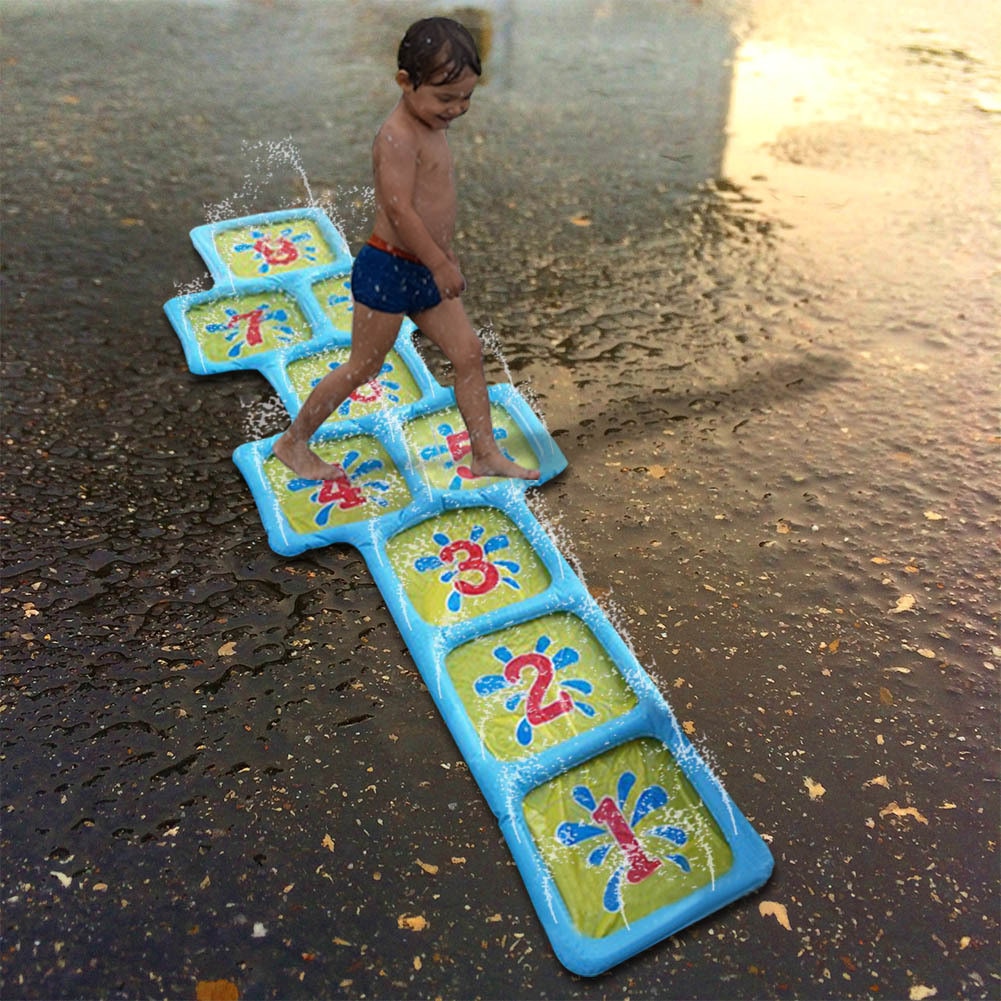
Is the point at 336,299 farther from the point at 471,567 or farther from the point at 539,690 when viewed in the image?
the point at 539,690

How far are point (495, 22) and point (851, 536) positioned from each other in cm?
439

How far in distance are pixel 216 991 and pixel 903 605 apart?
1720 mm

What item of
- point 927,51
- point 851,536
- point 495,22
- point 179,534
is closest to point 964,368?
point 851,536

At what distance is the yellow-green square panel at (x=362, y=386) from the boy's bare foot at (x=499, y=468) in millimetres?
440

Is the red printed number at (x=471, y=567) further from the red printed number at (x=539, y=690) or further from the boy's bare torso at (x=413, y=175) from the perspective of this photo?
the boy's bare torso at (x=413, y=175)

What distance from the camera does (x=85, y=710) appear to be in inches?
81.0

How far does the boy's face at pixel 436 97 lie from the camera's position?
1983 mm

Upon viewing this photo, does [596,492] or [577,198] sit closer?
[596,492]

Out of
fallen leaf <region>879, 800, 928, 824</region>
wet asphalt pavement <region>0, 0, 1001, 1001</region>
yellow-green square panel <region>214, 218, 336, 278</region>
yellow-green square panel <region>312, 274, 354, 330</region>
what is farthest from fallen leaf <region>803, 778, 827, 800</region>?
yellow-green square panel <region>214, 218, 336, 278</region>

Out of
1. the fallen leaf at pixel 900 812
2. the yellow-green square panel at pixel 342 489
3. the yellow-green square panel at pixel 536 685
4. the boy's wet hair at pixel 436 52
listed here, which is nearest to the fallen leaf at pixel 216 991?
the yellow-green square panel at pixel 536 685

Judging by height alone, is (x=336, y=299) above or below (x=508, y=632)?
above

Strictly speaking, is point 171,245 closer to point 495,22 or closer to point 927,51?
point 495,22

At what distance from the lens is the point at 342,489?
261cm

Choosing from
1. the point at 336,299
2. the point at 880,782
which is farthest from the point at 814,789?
the point at 336,299
